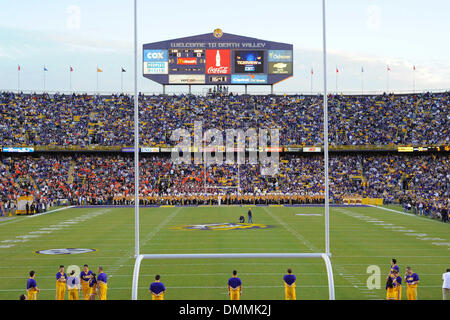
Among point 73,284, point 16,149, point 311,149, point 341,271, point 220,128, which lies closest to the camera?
point 73,284

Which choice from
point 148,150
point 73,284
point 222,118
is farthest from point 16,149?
point 73,284

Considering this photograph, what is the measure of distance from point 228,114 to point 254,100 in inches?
150

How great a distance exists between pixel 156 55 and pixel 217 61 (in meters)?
5.30

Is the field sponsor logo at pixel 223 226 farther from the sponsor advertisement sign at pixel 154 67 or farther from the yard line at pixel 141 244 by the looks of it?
the sponsor advertisement sign at pixel 154 67

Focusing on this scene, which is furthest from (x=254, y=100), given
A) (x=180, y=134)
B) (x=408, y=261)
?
(x=408, y=261)

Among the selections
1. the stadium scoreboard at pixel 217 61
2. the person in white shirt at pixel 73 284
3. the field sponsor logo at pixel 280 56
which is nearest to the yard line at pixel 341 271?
the person in white shirt at pixel 73 284

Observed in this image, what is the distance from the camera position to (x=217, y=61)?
157ft

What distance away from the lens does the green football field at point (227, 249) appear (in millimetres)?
13555

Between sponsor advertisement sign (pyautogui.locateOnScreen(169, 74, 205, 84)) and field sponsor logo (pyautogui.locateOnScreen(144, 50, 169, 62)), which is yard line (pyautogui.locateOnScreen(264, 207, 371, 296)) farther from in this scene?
field sponsor logo (pyautogui.locateOnScreen(144, 50, 169, 62))

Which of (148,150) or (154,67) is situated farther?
(154,67)

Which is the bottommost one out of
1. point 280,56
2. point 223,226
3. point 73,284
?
point 223,226

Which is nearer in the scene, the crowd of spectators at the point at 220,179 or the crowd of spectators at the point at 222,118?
→ the crowd of spectators at the point at 220,179

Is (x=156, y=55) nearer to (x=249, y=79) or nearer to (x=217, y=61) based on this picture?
(x=217, y=61)
